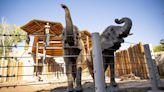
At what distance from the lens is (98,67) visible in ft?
6.63

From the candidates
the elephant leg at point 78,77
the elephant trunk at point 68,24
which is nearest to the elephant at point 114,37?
the elephant leg at point 78,77

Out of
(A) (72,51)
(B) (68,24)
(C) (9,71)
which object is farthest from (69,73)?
(C) (9,71)

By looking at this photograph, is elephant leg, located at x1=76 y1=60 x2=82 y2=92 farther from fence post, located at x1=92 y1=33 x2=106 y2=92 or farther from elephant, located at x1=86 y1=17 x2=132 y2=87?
fence post, located at x1=92 y1=33 x2=106 y2=92

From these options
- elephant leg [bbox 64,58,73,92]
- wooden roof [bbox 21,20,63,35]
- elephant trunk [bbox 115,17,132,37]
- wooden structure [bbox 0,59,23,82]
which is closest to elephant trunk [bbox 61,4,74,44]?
elephant leg [bbox 64,58,73,92]

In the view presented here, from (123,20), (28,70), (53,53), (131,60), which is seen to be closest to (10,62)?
(28,70)

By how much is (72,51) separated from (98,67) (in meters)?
Answer: 1.45

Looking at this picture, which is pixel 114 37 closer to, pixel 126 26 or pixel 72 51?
pixel 126 26

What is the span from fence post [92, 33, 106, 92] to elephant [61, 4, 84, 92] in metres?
0.96

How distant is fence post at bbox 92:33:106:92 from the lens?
6.44 ft

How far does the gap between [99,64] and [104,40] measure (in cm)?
200

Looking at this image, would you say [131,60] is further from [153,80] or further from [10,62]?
[10,62]

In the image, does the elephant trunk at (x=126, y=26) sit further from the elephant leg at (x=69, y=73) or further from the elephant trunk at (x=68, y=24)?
the elephant leg at (x=69, y=73)

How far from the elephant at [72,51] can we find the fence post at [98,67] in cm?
96

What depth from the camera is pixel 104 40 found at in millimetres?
3955
